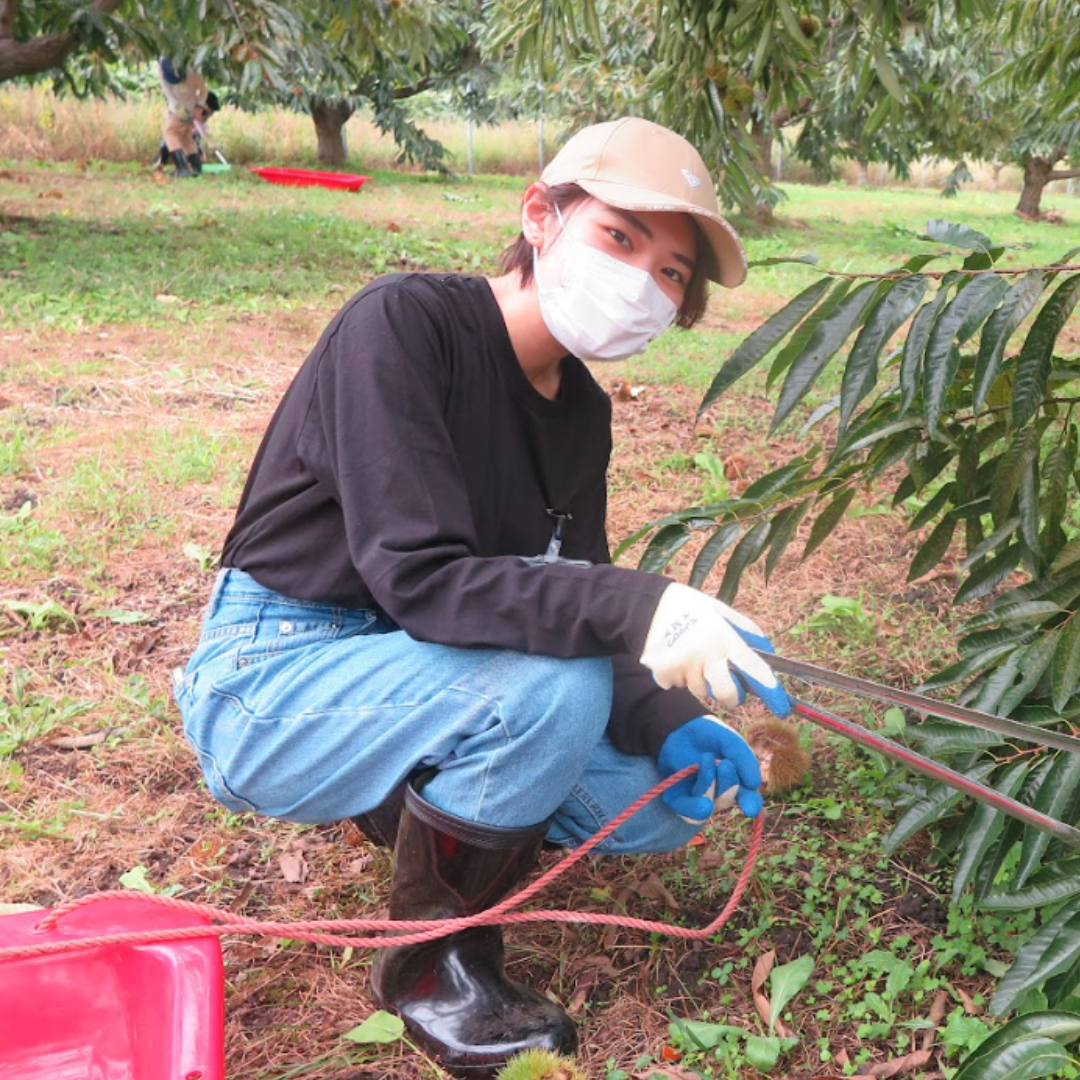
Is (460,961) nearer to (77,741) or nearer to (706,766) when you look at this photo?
(706,766)

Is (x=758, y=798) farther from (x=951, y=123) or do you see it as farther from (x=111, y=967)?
(x=951, y=123)

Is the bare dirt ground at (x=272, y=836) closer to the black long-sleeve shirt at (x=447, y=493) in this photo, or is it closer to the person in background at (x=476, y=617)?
the person in background at (x=476, y=617)

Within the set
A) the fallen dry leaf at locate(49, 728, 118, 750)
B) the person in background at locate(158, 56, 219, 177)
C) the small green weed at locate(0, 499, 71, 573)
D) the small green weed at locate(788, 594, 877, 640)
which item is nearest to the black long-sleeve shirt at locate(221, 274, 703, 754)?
the fallen dry leaf at locate(49, 728, 118, 750)

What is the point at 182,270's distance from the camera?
589 cm

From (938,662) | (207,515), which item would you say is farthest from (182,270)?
(938,662)

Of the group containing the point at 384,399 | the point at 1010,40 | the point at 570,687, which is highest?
the point at 1010,40

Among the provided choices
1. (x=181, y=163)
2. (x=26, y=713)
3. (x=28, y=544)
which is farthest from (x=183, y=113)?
(x=26, y=713)

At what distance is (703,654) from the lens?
50.9 inches

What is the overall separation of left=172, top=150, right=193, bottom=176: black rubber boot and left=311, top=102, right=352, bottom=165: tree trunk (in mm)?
3283

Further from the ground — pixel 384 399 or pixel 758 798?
pixel 384 399

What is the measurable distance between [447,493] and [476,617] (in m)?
0.16

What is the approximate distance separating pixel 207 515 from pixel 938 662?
1.90 meters

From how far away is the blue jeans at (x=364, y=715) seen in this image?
4.61 feet

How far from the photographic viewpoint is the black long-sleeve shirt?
1.38 m
